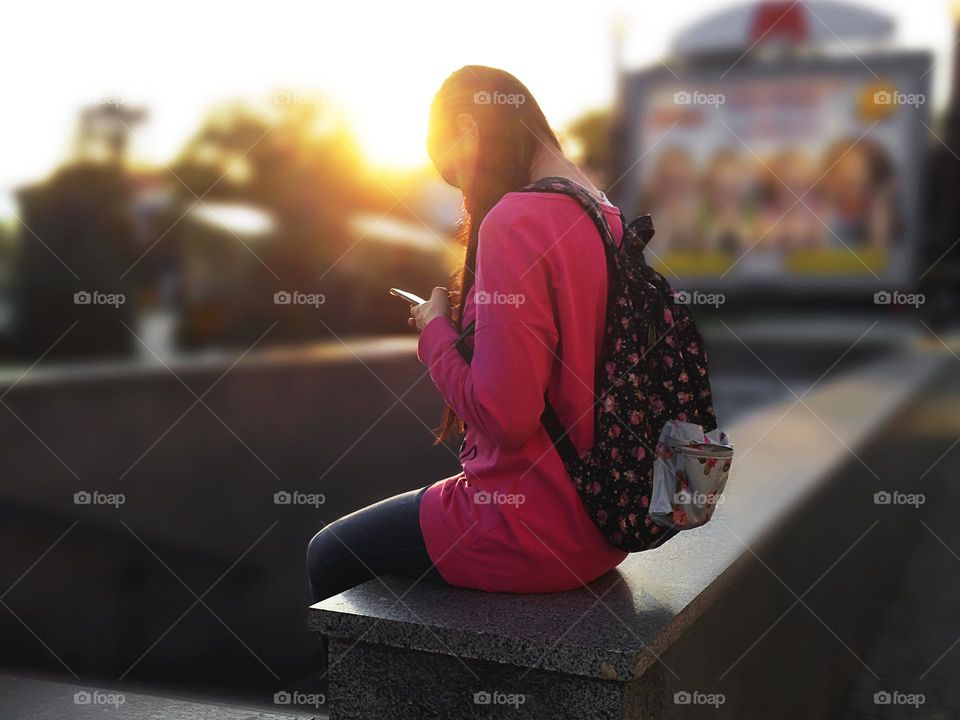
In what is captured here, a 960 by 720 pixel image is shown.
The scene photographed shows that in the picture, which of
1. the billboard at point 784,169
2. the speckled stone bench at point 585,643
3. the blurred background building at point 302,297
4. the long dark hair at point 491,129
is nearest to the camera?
the speckled stone bench at point 585,643

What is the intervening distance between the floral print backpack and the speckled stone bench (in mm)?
185

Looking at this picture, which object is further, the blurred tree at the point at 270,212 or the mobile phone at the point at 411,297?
the blurred tree at the point at 270,212

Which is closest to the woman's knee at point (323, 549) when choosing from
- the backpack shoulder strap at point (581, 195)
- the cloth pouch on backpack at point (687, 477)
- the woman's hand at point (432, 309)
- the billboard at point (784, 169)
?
the woman's hand at point (432, 309)

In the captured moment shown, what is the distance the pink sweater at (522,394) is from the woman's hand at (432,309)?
0.03 m

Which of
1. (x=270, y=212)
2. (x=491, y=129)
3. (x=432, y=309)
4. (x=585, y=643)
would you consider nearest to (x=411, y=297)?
(x=432, y=309)

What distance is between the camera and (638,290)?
2.13 m

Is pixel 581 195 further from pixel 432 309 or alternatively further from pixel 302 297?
pixel 302 297

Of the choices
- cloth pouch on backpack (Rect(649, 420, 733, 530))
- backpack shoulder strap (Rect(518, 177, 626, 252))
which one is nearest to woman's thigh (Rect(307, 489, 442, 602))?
cloth pouch on backpack (Rect(649, 420, 733, 530))

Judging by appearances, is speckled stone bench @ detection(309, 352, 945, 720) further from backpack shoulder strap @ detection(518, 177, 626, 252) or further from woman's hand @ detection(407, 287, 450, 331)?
backpack shoulder strap @ detection(518, 177, 626, 252)

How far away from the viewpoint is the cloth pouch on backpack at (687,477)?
2.05m

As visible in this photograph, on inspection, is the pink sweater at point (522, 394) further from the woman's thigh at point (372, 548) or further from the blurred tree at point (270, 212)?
the blurred tree at point (270, 212)

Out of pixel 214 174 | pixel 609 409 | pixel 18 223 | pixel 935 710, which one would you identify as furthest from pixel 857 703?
pixel 214 174

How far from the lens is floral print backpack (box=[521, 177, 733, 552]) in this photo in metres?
2.06

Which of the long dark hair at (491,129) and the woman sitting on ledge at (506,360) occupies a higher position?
the long dark hair at (491,129)
